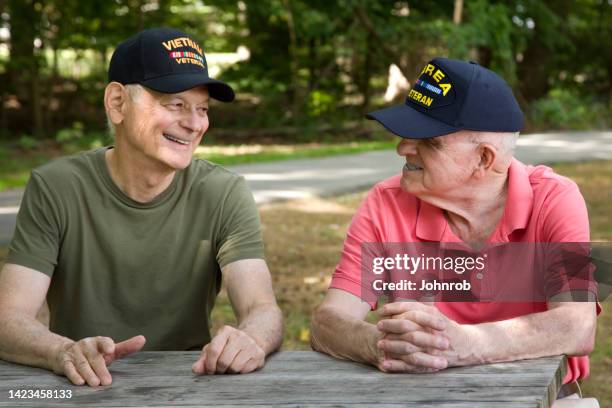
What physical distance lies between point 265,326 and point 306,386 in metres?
0.51

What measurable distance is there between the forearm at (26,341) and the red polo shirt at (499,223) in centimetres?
84

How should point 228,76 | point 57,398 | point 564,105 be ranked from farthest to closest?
point 564,105
point 228,76
point 57,398

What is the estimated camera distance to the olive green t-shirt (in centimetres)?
315

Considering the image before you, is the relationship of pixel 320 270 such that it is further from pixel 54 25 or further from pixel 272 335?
pixel 54 25

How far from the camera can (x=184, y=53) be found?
3.18m

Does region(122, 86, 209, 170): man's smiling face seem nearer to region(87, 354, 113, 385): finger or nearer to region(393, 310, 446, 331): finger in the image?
region(87, 354, 113, 385): finger

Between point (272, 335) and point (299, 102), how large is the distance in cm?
1752

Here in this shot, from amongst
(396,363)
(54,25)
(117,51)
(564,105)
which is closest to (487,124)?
(396,363)

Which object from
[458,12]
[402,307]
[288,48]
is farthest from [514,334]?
[288,48]

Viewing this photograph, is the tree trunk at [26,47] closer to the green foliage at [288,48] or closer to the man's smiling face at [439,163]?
the green foliage at [288,48]

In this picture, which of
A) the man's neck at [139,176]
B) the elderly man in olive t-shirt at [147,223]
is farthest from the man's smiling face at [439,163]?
the man's neck at [139,176]

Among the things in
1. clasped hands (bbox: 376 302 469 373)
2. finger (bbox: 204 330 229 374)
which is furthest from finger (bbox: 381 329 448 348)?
finger (bbox: 204 330 229 374)

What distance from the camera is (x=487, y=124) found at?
109 inches

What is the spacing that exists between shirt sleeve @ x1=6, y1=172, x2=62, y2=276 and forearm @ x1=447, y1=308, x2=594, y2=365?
4.36ft
